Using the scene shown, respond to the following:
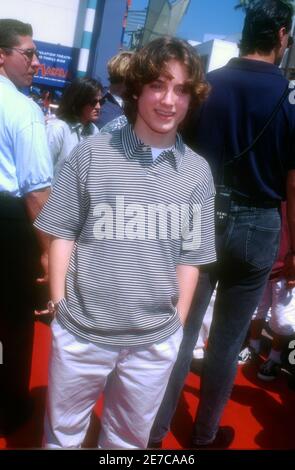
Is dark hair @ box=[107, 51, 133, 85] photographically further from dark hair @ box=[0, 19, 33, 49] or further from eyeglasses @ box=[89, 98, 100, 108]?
eyeglasses @ box=[89, 98, 100, 108]

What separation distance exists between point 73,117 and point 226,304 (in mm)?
2148

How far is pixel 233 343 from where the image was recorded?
1.84 m

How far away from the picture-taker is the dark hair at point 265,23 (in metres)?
1.61

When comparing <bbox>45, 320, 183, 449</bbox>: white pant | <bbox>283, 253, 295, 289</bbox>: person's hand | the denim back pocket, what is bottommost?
<bbox>45, 320, 183, 449</bbox>: white pant

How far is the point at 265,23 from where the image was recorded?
5.29ft

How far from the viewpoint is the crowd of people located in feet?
4.26

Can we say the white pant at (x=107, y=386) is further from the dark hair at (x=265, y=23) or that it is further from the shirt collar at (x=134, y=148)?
the dark hair at (x=265, y=23)

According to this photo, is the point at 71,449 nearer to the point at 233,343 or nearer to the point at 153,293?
the point at 153,293

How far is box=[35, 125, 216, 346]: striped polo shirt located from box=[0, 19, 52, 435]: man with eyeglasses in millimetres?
388

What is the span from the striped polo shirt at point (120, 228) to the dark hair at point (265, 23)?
660mm

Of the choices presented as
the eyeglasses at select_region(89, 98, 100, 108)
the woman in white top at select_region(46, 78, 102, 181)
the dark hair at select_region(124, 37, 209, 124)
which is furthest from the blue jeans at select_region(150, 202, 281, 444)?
the eyeglasses at select_region(89, 98, 100, 108)

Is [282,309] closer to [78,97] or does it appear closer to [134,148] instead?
[134,148]

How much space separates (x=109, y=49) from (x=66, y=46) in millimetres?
1088

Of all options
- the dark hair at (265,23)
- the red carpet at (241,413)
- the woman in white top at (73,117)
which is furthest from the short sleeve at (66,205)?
the woman in white top at (73,117)
